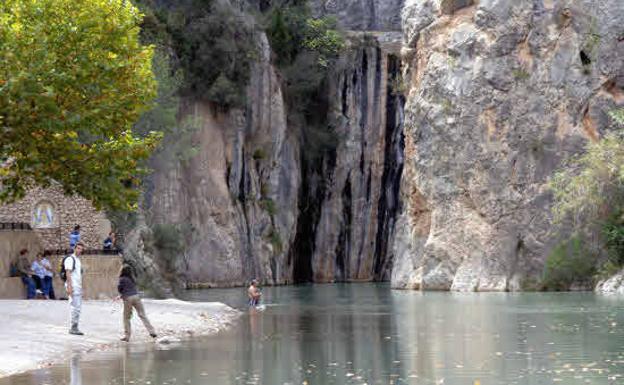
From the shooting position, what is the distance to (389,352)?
21719mm

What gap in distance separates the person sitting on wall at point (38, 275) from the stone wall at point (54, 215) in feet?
6.91

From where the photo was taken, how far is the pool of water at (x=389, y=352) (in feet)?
58.0

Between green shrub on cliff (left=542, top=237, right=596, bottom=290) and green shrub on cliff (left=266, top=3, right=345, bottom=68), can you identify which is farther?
green shrub on cliff (left=266, top=3, right=345, bottom=68)

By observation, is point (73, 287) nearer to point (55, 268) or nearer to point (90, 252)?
point (55, 268)

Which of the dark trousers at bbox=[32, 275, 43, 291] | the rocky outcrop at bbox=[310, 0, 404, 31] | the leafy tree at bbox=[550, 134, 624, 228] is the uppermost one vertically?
the rocky outcrop at bbox=[310, 0, 404, 31]

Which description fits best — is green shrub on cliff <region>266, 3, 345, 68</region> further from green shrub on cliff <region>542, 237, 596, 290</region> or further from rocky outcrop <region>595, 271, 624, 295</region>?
rocky outcrop <region>595, 271, 624, 295</region>

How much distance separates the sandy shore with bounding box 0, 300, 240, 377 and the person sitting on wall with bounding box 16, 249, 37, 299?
246cm

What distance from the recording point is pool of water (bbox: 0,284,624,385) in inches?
696

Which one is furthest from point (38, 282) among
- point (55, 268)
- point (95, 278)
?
point (95, 278)

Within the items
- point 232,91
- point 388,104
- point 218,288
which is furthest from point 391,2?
point 218,288

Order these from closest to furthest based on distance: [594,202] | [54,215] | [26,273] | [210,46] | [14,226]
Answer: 1. [26,273]
2. [14,226]
3. [54,215]
4. [594,202]
5. [210,46]

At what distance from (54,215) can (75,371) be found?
815 inches

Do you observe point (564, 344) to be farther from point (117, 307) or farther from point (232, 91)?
point (232, 91)

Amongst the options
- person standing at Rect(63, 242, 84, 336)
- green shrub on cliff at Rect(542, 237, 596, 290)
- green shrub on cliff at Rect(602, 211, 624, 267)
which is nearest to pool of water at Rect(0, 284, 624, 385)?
person standing at Rect(63, 242, 84, 336)
